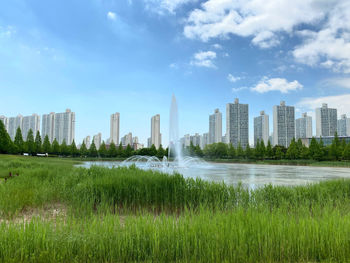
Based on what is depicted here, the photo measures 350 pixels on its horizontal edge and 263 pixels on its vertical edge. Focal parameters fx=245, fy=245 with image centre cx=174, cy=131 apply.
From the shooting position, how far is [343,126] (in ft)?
339

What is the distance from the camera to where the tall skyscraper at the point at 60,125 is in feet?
252

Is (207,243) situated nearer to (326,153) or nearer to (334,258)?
(334,258)

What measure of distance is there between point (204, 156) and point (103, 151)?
2630 centimetres

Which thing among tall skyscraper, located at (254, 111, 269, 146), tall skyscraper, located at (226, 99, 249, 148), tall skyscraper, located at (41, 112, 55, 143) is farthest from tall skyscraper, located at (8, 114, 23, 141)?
tall skyscraper, located at (254, 111, 269, 146)

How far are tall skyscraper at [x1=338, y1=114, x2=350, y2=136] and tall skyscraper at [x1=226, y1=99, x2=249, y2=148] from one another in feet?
167

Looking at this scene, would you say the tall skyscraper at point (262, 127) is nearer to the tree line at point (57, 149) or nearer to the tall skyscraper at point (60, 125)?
the tree line at point (57, 149)

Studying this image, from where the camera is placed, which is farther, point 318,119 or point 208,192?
point 318,119

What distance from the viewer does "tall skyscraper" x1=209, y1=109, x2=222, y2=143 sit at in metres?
86.9

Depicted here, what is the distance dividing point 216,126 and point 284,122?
22715 mm

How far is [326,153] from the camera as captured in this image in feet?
156

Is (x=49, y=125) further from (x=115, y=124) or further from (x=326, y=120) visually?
(x=326, y=120)

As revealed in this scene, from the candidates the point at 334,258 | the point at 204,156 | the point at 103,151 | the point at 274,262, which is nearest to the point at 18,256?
the point at 274,262

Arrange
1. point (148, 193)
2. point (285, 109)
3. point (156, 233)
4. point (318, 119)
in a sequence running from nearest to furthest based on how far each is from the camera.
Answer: point (156, 233) < point (148, 193) < point (285, 109) < point (318, 119)

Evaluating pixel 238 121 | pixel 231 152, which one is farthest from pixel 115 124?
pixel 231 152
